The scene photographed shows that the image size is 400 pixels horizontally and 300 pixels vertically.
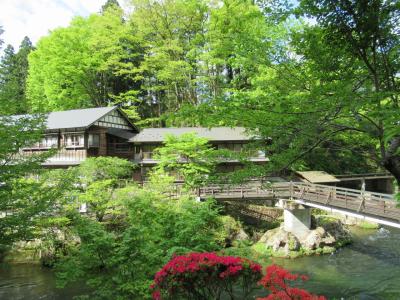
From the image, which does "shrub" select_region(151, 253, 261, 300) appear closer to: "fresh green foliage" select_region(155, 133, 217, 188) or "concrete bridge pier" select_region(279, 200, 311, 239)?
"fresh green foliage" select_region(155, 133, 217, 188)

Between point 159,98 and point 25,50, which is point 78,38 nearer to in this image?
point 159,98

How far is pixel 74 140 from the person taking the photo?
2755 cm

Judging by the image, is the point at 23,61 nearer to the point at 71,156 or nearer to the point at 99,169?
the point at 71,156

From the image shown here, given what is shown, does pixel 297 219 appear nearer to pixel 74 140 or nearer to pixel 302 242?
pixel 302 242

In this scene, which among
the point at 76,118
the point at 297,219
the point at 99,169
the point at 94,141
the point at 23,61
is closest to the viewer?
the point at 99,169

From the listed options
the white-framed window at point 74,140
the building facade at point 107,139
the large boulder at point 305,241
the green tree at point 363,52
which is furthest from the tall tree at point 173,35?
the green tree at point 363,52

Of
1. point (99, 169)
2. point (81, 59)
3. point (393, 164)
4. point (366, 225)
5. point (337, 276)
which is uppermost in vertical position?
point (81, 59)

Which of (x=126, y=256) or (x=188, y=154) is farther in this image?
(x=188, y=154)

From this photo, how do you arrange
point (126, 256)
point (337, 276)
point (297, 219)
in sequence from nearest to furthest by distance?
point (126, 256) < point (337, 276) < point (297, 219)

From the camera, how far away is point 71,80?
36.1 m

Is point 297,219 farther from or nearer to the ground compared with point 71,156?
nearer to the ground

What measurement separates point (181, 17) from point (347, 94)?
28.0 metres

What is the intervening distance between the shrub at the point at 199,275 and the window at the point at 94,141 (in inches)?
895

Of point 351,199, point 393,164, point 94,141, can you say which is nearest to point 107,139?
point 94,141
